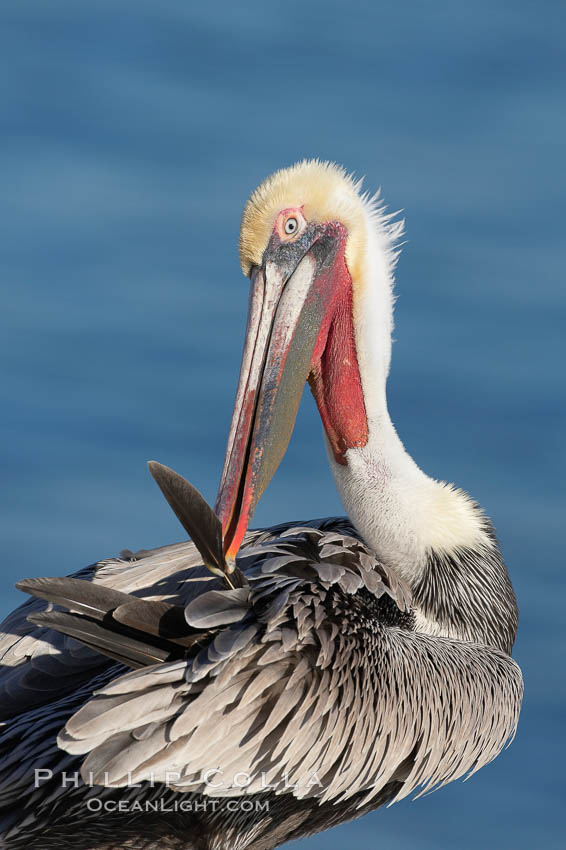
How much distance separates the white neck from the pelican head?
0.01m

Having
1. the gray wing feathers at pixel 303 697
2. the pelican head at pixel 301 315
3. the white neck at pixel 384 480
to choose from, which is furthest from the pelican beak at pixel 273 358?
the gray wing feathers at pixel 303 697

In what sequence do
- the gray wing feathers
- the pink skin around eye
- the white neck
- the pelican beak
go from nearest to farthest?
the gray wing feathers → the pelican beak → the pink skin around eye → the white neck

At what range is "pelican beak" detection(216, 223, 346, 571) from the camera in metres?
5.71

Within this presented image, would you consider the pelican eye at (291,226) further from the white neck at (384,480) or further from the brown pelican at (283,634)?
the white neck at (384,480)

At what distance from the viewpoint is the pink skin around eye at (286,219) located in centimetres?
593

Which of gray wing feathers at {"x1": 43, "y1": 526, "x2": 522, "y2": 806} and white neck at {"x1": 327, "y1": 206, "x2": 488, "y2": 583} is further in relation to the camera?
white neck at {"x1": 327, "y1": 206, "x2": 488, "y2": 583}

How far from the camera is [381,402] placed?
246 inches

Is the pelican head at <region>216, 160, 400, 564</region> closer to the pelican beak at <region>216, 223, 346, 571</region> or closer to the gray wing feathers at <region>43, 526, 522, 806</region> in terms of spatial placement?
the pelican beak at <region>216, 223, 346, 571</region>

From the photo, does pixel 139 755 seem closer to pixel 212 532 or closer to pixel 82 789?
pixel 82 789

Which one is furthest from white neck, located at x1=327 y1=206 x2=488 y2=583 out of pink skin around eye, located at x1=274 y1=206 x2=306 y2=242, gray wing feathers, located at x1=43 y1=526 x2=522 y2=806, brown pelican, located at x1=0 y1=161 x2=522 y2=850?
pink skin around eye, located at x1=274 y1=206 x2=306 y2=242

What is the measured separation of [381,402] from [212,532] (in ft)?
5.27

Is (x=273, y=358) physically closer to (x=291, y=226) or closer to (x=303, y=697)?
(x=291, y=226)

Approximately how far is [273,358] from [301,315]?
0.77 ft

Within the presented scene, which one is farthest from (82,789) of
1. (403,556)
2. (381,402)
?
(381,402)
